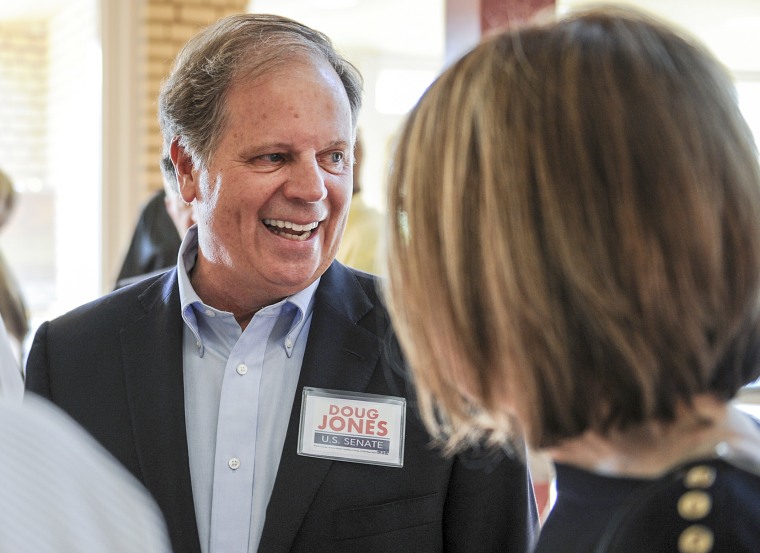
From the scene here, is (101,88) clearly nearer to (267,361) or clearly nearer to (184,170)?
(184,170)

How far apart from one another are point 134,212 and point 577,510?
19.2 ft

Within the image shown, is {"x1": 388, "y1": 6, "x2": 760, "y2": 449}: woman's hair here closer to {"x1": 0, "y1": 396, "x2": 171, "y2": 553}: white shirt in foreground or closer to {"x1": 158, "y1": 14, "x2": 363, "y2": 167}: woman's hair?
{"x1": 0, "y1": 396, "x2": 171, "y2": 553}: white shirt in foreground

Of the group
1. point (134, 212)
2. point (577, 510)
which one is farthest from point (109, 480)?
point (134, 212)

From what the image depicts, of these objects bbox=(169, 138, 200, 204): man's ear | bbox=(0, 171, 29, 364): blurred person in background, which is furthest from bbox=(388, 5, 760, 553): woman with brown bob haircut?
bbox=(0, 171, 29, 364): blurred person in background

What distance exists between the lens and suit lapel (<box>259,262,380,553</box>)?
149 centimetres

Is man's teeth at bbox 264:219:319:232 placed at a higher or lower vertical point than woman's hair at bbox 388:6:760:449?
lower

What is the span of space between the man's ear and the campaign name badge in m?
0.51

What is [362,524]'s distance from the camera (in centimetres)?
151

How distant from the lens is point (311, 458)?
1.54 m

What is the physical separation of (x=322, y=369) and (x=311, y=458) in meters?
0.16

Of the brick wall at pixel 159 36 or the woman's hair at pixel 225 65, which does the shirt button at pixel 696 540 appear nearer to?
the woman's hair at pixel 225 65

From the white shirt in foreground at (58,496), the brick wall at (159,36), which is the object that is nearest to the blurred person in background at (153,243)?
the white shirt in foreground at (58,496)

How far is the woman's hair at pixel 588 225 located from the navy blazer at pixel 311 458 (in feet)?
2.13

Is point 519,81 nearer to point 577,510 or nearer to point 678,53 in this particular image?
point 678,53
